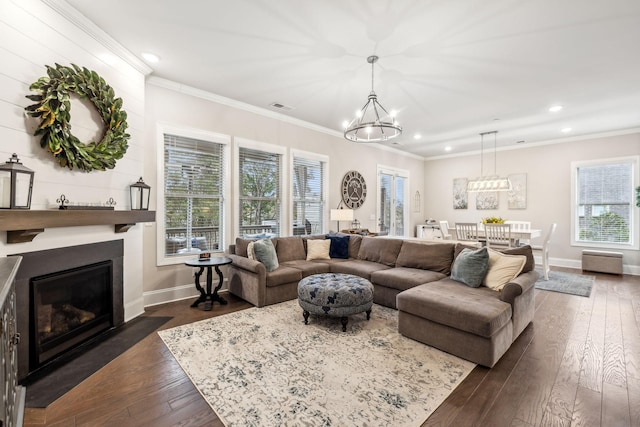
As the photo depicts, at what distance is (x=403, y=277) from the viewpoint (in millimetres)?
3648

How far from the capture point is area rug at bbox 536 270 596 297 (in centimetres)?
463

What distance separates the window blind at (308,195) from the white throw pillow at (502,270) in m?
3.36

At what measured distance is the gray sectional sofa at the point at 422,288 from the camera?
Result: 2471 mm

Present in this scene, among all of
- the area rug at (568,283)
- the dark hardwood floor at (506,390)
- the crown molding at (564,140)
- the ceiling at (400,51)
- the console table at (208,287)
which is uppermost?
the ceiling at (400,51)

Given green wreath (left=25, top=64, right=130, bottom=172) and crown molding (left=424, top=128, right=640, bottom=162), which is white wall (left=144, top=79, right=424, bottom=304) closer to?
green wreath (left=25, top=64, right=130, bottom=172)

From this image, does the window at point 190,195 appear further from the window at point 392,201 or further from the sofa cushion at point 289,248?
the window at point 392,201

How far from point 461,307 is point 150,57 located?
13.8 feet

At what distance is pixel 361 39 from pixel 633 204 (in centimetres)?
686

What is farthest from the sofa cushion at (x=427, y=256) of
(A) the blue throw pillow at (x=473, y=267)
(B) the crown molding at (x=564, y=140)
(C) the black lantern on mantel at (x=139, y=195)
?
(B) the crown molding at (x=564, y=140)

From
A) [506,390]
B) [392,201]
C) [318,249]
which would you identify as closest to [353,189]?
[392,201]

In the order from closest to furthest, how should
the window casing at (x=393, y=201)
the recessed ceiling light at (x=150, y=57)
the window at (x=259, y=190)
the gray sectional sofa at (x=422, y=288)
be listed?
the gray sectional sofa at (x=422, y=288), the recessed ceiling light at (x=150, y=57), the window at (x=259, y=190), the window casing at (x=393, y=201)

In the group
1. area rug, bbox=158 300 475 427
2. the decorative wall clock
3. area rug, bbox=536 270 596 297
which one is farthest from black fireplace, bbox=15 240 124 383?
area rug, bbox=536 270 596 297

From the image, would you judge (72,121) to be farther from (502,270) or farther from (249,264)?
(502,270)

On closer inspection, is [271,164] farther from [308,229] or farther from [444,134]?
[444,134]
